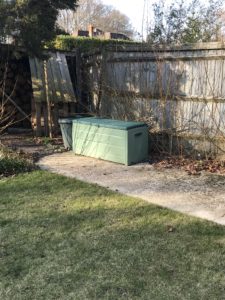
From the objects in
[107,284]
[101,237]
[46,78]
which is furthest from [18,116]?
[107,284]

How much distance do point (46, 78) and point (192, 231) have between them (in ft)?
21.3

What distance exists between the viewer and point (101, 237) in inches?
158

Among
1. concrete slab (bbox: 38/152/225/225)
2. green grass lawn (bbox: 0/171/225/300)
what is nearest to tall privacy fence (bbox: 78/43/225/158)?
concrete slab (bbox: 38/152/225/225)

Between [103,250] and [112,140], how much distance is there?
3.53 metres

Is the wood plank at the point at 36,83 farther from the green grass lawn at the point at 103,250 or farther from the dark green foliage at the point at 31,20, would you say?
the green grass lawn at the point at 103,250

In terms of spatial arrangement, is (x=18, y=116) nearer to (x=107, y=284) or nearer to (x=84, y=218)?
(x=84, y=218)

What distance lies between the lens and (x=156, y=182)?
594 cm

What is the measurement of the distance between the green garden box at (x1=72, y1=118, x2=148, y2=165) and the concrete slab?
0.16 meters

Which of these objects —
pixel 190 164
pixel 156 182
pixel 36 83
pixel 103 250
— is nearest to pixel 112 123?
pixel 190 164

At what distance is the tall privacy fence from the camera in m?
6.83

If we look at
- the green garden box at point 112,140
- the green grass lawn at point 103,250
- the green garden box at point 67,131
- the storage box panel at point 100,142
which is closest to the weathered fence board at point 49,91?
the green garden box at point 67,131

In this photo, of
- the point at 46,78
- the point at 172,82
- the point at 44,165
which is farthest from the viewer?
the point at 46,78

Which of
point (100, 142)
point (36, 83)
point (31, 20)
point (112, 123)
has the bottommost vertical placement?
point (100, 142)

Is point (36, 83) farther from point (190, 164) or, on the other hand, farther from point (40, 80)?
point (190, 164)
